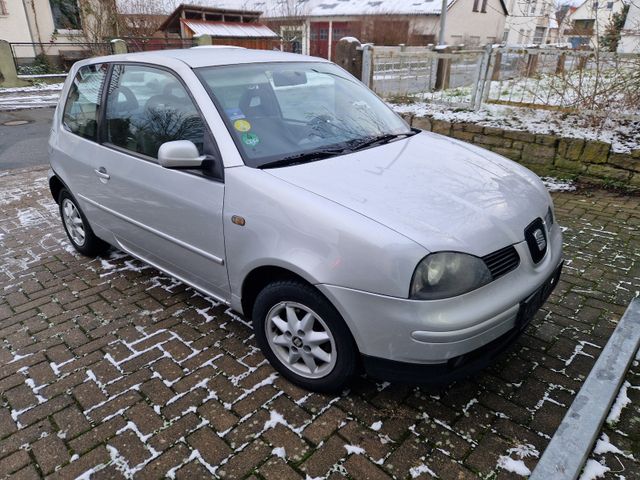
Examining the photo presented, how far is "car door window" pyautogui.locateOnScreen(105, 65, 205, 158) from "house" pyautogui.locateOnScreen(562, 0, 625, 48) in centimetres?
606

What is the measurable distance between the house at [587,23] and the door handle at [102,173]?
645cm

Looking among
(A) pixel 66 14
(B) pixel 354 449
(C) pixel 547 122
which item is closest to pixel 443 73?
(C) pixel 547 122

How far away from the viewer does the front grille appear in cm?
214

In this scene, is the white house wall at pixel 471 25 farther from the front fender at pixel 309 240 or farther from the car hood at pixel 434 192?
the front fender at pixel 309 240

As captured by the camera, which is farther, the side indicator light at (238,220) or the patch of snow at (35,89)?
the patch of snow at (35,89)

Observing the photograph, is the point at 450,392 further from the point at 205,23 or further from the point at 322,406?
the point at 205,23

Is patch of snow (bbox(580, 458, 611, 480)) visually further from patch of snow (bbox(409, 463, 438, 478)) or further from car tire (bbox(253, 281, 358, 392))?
car tire (bbox(253, 281, 358, 392))

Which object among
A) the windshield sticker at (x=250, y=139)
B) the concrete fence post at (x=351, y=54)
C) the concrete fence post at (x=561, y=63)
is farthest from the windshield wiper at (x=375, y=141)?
the concrete fence post at (x=351, y=54)

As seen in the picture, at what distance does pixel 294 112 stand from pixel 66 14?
77.6ft

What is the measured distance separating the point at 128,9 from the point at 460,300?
25111 mm

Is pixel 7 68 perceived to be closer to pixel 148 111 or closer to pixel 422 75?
pixel 422 75

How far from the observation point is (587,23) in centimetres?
701

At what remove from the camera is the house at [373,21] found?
33.2 meters

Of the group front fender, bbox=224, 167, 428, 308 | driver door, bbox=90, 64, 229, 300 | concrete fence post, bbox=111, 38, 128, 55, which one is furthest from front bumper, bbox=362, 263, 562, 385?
concrete fence post, bbox=111, 38, 128, 55
